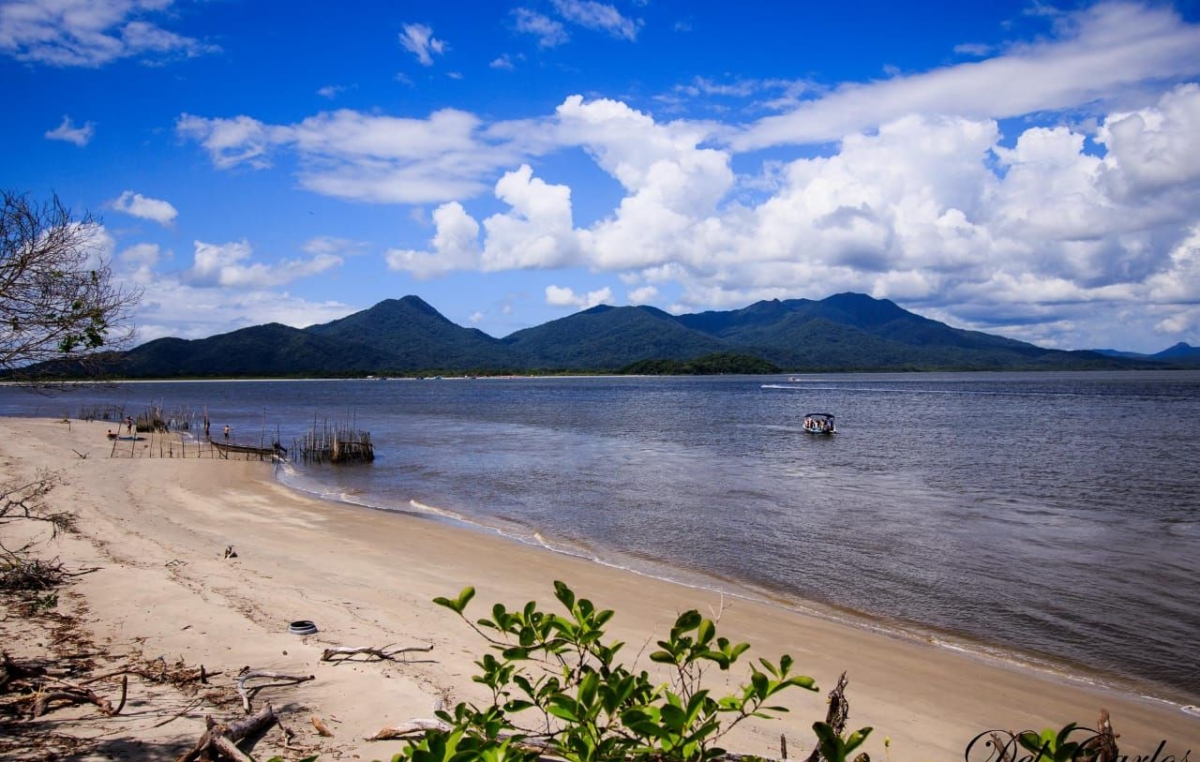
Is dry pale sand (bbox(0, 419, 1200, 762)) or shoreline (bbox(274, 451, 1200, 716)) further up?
dry pale sand (bbox(0, 419, 1200, 762))

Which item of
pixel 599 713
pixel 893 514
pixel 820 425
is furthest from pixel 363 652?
pixel 820 425

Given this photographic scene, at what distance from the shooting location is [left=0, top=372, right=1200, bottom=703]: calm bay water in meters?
10.4

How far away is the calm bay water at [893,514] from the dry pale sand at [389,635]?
1310 mm

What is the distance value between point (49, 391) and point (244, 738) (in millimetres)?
3670

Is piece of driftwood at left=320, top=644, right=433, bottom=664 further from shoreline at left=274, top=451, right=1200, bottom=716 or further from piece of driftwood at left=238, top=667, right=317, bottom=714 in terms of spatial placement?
shoreline at left=274, top=451, right=1200, bottom=716

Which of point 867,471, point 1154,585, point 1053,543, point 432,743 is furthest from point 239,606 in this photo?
point 867,471

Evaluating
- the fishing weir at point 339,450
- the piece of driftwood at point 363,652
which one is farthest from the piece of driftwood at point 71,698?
the fishing weir at point 339,450

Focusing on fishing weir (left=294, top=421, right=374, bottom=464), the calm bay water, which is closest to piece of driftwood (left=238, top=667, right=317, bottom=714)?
the calm bay water

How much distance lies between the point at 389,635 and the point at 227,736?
324 cm

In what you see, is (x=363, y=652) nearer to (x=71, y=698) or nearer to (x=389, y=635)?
(x=389, y=635)

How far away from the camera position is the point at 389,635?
7.59 metres

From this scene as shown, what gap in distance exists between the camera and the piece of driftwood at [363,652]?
641cm

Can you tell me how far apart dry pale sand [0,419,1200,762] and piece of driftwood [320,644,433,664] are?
149 millimetres

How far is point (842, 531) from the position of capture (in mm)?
16031
